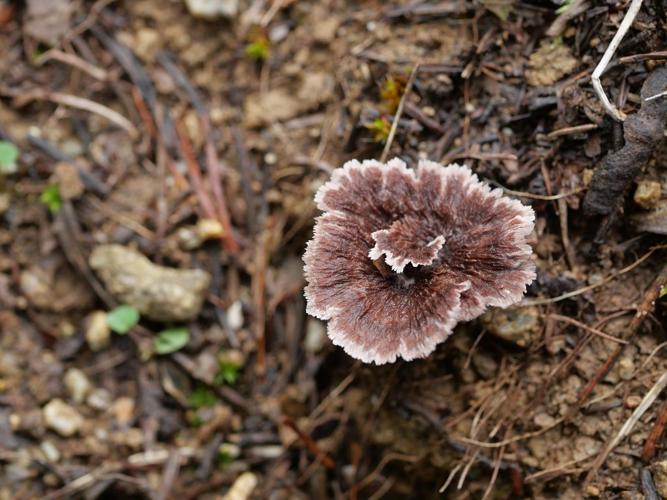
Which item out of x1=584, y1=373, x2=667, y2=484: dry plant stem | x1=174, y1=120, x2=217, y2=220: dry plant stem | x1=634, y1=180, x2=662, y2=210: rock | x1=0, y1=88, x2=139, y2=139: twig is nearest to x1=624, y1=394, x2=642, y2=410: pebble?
x1=584, y1=373, x2=667, y2=484: dry plant stem

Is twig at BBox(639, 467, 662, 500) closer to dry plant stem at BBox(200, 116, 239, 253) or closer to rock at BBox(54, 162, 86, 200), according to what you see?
dry plant stem at BBox(200, 116, 239, 253)

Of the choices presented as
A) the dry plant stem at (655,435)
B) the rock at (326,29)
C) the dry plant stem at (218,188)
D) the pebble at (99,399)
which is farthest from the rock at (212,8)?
the dry plant stem at (655,435)

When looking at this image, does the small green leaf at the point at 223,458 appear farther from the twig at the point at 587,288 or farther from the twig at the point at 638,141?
the twig at the point at 638,141

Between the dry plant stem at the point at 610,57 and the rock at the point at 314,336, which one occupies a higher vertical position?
the dry plant stem at the point at 610,57

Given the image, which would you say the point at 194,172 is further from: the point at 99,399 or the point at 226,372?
the point at 99,399

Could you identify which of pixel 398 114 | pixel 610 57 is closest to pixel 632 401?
pixel 610 57

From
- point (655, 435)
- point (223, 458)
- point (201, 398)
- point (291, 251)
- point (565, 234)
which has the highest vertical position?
point (565, 234)

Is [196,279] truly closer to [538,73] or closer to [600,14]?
[538,73]
